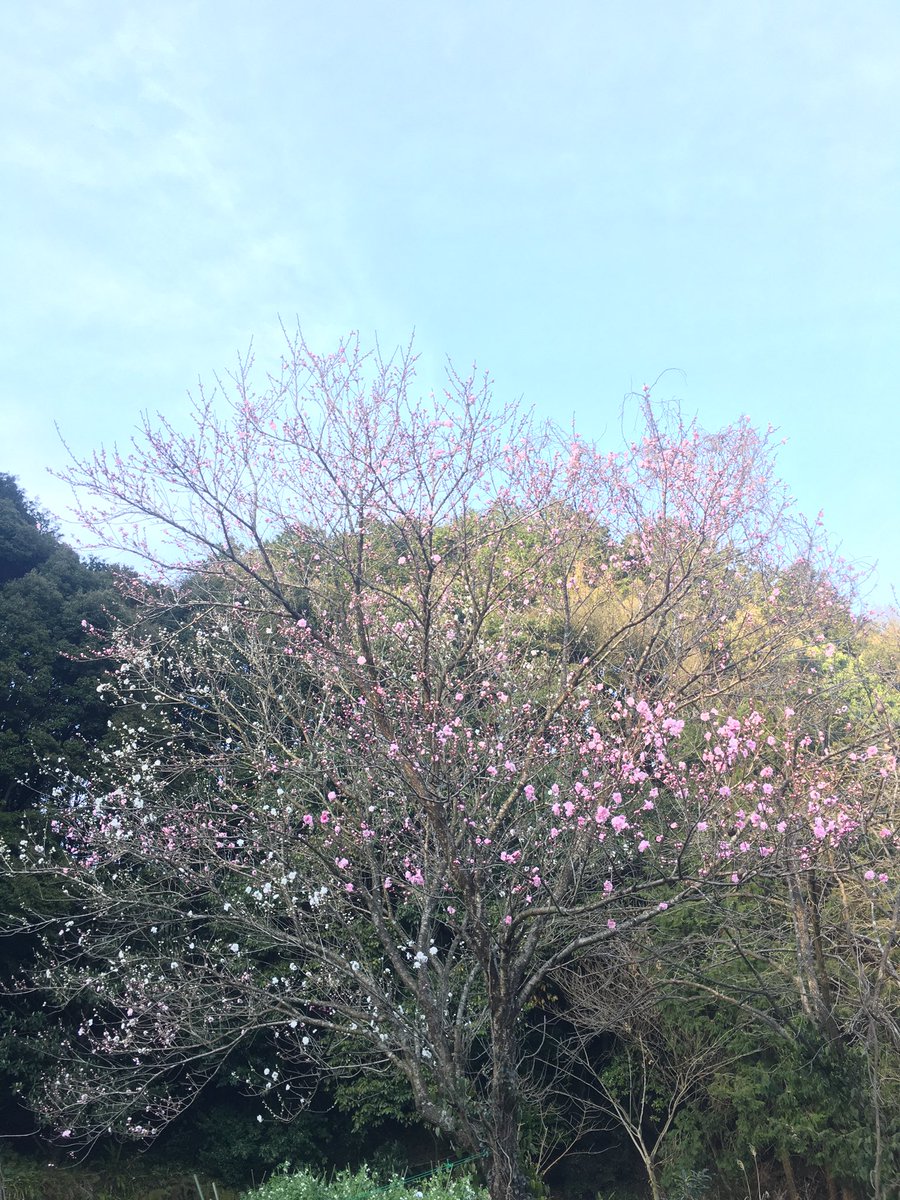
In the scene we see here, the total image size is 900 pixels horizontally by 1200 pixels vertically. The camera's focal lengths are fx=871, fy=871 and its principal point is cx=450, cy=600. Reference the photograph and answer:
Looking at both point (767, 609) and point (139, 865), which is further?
point (139, 865)

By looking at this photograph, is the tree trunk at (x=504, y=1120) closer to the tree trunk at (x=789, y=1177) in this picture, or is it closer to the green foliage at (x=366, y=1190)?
the green foliage at (x=366, y=1190)

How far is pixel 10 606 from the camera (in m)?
11.0

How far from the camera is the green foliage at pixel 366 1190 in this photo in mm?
5238

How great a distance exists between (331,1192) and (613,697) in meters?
3.91

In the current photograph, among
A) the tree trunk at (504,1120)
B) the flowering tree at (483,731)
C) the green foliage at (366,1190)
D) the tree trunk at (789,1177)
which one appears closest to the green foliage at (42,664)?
the flowering tree at (483,731)

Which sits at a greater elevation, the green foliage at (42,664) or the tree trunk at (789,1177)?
the green foliage at (42,664)

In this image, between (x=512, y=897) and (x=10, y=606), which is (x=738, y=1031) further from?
(x=10, y=606)

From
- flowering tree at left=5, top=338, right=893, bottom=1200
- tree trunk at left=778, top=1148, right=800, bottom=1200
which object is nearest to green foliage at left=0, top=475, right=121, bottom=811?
flowering tree at left=5, top=338, right=893, bottom=1200

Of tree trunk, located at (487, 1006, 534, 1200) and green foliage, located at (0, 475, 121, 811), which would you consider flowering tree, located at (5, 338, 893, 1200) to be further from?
green foliage, located at (0, 475, 121, 811)

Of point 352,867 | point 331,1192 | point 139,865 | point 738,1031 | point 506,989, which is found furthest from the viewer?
point 139,865

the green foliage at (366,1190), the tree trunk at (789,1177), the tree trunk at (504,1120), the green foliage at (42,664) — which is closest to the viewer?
the tree trunk at (504,1120)

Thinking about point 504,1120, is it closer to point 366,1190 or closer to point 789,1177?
point 366,1190

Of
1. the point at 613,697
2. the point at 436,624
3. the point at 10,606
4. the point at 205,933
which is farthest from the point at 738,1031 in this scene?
the point at 10,606

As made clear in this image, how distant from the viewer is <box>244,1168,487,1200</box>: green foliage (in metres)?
5.24
